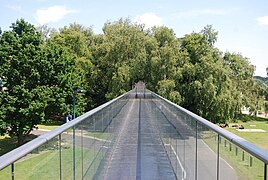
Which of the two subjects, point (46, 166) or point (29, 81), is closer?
point (46, 166)

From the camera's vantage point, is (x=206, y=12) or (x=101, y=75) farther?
(x=101, y=75)

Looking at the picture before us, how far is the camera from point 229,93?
29.1 meters

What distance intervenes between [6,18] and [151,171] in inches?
1219

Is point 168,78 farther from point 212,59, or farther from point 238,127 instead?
point 238,127

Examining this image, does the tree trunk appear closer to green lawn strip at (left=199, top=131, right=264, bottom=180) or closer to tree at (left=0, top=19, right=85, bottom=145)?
tree at (left=0, top=19, right=85, bottom=145)

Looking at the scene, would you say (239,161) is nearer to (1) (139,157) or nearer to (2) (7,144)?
(1) (139,157)

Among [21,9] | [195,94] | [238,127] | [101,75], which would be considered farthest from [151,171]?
[238,127]

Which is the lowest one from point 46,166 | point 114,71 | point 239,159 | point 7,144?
point 7,144

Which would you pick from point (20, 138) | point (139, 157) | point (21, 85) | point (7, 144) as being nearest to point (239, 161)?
point (139, 157)

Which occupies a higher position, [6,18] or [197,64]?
[6,18]

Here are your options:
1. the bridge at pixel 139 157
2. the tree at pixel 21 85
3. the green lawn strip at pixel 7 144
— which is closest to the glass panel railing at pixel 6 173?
the bridge at pixel 139 157

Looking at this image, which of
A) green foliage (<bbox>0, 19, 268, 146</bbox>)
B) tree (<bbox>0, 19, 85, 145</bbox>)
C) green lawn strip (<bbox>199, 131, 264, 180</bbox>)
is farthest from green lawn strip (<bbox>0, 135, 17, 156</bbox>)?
green lawn strip (<bbox>199, 131, 264, 180</bbox>)

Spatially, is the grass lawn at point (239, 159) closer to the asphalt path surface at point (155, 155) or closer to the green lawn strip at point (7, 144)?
the asphalt path surface at point (155, 155)

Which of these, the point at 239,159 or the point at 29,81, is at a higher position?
the point at 29,81
